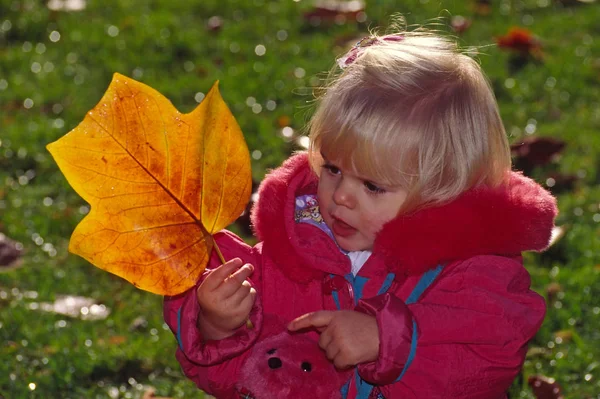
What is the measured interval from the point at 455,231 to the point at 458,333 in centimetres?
25

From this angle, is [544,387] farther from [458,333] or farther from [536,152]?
[536,152]

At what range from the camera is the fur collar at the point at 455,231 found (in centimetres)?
255

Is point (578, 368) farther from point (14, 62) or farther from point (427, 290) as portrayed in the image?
point (14, 62)

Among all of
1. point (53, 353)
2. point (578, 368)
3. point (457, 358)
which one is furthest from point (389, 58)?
point (53, 353)

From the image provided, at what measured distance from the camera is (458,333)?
8.19ft

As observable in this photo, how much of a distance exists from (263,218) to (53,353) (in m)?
1.05

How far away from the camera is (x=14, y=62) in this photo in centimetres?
547

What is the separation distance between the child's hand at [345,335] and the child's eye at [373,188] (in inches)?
12.1

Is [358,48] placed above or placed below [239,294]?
above

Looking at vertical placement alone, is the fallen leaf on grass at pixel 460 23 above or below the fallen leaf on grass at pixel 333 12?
above

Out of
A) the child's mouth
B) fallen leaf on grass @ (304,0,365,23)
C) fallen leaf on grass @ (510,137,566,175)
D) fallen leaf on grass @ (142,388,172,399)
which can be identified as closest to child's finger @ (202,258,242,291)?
the child's mouth

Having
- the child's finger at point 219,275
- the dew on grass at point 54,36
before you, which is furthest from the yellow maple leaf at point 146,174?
the dew on grass at point 54,36

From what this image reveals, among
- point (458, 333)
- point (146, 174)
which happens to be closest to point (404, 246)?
point (458, 333)

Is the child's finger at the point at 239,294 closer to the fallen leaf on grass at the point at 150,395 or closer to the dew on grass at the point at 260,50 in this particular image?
the fallen leaf on grass at the point at 150,395
